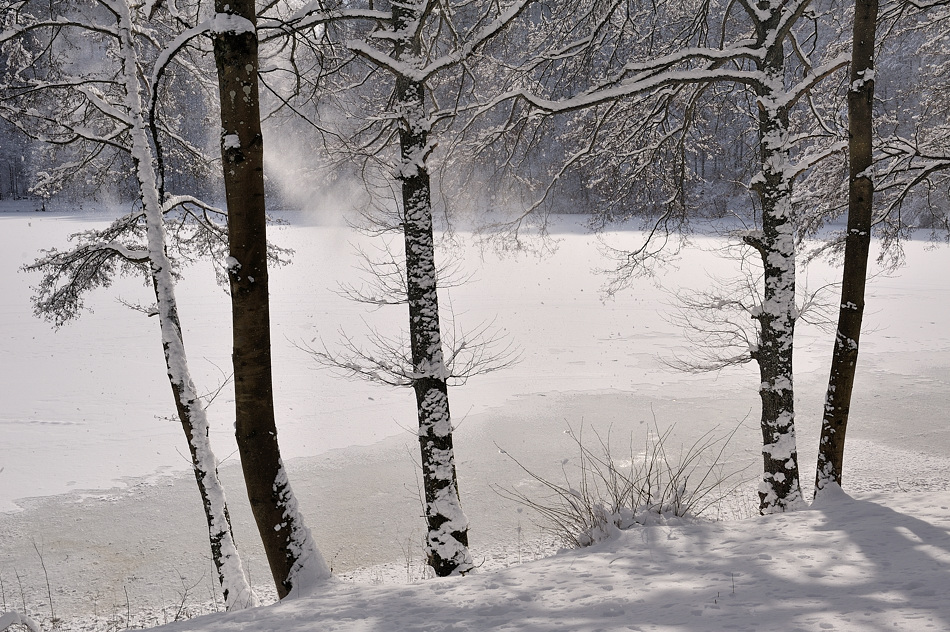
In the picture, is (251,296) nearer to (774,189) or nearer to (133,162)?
(133,162)

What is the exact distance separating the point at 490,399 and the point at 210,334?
8.34 metres

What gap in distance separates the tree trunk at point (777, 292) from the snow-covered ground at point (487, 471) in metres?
0.80

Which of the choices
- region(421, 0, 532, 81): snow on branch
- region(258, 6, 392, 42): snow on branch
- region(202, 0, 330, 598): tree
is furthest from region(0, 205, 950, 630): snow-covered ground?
region(421, 0, 532, 81): snow on branch

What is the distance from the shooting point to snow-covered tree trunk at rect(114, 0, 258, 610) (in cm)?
576

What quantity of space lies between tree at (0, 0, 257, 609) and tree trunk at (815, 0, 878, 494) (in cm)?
547

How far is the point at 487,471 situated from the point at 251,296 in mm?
6213

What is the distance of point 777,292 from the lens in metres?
6.09

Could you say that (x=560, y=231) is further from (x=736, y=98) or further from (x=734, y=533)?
(x=734, y=533)

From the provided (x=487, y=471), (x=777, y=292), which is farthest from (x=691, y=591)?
(x=487, y=471)

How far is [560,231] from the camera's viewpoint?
3934 cm

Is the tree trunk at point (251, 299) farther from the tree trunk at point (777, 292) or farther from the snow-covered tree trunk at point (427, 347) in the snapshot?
the tree trunk at point (777, 292)

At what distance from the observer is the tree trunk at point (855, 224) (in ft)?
18.4

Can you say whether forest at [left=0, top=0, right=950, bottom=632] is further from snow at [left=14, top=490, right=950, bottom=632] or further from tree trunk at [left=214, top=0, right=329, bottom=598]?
snow at [left=14, top=490, right=950, bottom=632]

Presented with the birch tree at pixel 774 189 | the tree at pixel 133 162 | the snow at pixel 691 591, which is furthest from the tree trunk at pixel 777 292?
the tree at pixel 133 162
